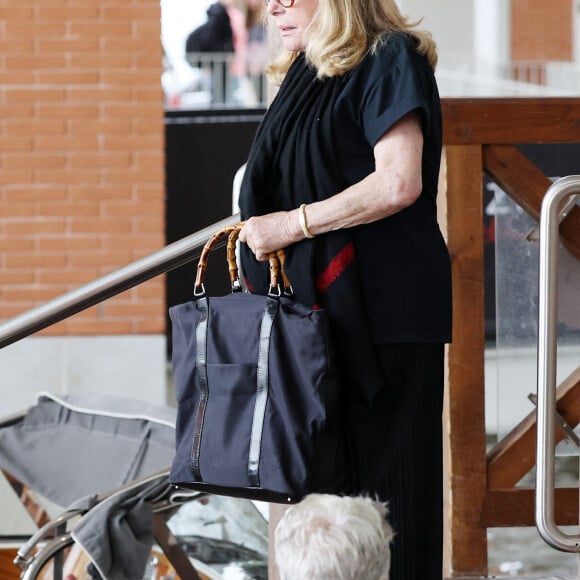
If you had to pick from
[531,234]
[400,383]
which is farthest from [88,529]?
[531,234]

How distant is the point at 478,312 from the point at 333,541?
1330mm

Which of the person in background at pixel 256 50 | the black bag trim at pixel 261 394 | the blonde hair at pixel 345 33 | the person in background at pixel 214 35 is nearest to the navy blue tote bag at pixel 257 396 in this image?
the black bag trim at pixel 261 394

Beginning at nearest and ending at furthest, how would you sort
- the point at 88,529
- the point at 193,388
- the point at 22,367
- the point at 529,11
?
the point at 193,388 → the point at 88,529 → the point at 22,367 → the point at 529,11

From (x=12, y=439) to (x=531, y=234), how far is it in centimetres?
142

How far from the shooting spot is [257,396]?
76.7 inches

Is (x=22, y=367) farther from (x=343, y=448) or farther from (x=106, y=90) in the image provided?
(x=343, y=448)

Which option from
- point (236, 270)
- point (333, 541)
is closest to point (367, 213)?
point (236, 270)

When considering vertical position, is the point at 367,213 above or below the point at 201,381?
above

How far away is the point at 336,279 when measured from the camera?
1942mm

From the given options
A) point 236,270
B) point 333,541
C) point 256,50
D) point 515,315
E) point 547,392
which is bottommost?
point 333,541

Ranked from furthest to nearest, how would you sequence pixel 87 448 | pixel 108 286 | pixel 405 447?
1. pixel 87 448
2. pixel 108 286
3. pixel 405 447

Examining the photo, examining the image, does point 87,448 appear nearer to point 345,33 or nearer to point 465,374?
point 465,374

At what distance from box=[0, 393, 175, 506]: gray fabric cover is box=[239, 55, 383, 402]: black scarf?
1.15 metres

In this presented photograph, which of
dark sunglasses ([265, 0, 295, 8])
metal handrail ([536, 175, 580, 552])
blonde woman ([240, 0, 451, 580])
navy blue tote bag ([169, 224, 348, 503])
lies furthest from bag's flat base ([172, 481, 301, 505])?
dark sunglasses ([265, 0, 295, 8])
